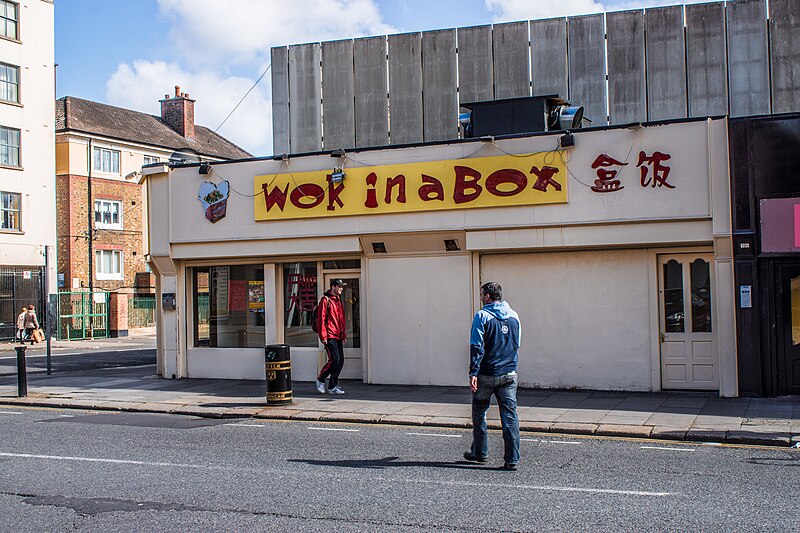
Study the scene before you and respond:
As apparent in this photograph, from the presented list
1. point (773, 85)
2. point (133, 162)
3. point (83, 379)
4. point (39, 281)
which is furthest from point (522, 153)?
point (133, 162)

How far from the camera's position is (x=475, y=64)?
2019cm

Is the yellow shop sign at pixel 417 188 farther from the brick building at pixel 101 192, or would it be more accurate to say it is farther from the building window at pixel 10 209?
the brick building at pixel 101 192

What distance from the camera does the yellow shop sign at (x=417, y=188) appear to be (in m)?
14.9

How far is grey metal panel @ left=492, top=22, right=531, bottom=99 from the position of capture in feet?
65.2

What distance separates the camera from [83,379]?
1842 centimetres

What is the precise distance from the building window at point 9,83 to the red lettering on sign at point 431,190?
1140 inches

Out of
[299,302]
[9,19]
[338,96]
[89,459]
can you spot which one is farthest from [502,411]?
[9,19]

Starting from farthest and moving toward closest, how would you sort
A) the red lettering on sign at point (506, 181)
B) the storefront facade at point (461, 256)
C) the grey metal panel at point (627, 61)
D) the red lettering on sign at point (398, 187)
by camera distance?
the grey metal panel at point (627, 61), the red lettering on sign at point (398, 187), the red lettering on sign at point (506, 181), the storefront facade at point (461, 256)

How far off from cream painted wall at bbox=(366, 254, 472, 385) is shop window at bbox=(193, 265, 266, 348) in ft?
8.94

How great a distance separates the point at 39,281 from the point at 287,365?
90.4 feet

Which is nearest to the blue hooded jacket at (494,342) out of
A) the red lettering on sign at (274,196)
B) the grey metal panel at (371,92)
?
the red lettering on sign at (274,196)

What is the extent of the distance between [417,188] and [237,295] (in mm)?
4804

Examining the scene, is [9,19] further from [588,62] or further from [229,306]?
[588,62]

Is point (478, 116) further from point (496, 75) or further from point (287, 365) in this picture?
point (287, 365)
